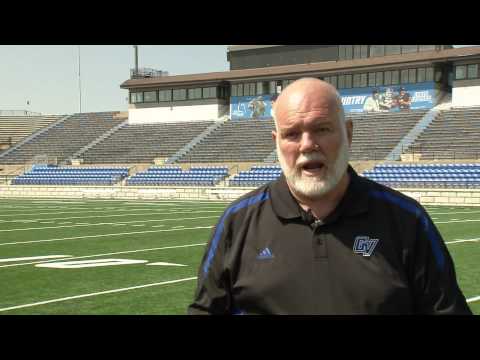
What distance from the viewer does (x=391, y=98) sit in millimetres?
42562

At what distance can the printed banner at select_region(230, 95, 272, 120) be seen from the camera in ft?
155

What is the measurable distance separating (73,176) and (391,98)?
1930 cm

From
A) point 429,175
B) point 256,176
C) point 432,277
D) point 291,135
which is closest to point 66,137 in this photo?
point 256,176

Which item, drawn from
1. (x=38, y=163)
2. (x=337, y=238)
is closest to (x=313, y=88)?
(x=337, y=238)

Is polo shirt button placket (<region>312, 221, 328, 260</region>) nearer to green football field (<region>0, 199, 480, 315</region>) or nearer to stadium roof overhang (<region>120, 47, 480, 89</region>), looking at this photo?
green football field (<region>0, 199, 480, 315</region>)

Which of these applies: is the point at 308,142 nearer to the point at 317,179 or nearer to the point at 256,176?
the point at 317,179

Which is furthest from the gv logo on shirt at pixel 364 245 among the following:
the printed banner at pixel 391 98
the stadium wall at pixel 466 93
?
the printed banner at pixel 391 98

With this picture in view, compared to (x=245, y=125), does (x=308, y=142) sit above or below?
below

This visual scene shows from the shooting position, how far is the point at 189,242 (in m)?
14.7

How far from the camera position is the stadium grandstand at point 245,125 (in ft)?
120

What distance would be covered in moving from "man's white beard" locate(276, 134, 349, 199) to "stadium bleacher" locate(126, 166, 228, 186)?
111ft
